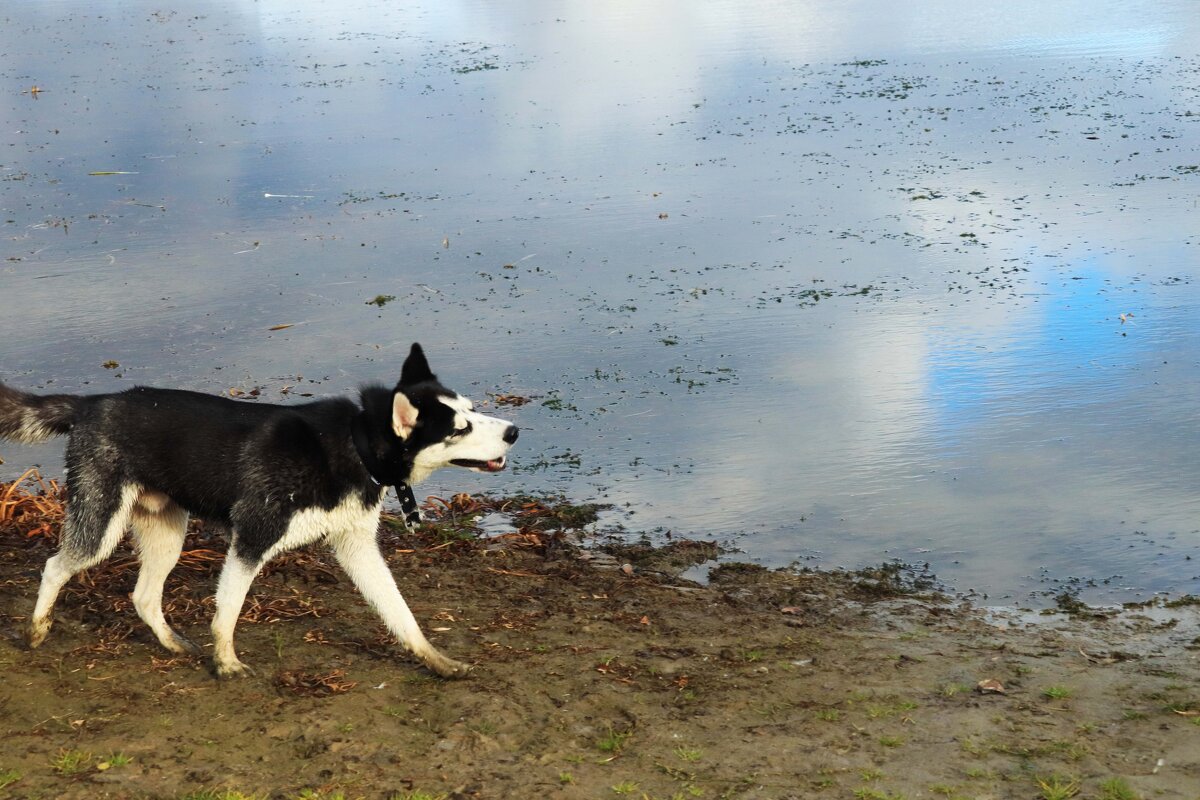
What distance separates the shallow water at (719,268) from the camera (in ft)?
25.3

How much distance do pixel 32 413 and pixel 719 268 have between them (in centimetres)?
634

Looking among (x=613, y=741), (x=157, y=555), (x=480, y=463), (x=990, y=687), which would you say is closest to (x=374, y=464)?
(x=480, y=463)

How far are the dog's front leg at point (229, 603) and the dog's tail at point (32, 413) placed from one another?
3.17ft

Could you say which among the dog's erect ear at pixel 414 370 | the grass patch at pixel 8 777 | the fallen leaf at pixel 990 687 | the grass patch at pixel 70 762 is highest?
the dog's erect ear at pixel 414 370

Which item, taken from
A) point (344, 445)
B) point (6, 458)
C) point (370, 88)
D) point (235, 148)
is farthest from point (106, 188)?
point (344, 445)

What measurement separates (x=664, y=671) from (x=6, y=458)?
15.8 ft

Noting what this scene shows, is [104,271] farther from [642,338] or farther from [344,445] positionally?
[344,445]

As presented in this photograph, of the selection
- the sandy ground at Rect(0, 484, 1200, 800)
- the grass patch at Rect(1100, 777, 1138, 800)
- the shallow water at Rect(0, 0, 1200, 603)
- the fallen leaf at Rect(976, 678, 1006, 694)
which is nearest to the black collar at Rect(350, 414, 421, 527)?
the sandy ground at Rect(0, 484, 1200, 800)

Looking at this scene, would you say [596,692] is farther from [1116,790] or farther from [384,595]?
[1116,790]

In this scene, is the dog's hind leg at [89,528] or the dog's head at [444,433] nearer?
the dog's head at [444,433]

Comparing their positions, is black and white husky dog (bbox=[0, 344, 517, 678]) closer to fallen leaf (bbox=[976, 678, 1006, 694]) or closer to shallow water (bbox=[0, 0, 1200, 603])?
shallow water (bbox=[0, 0, 1200, 603])

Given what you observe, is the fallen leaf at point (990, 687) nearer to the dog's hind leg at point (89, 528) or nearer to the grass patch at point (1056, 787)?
the grass patch at point (1056, 787)

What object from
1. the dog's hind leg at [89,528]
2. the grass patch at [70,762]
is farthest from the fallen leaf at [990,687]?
the dog's hind leg at [89,528]

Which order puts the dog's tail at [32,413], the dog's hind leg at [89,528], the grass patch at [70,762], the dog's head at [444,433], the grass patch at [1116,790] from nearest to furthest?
the grass patch at [1116,790] < the grass patch at [70,762] < the dog's head at [444,433] < the dog's hind leg at [89,528] < the dog's tail at [32,413]
